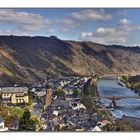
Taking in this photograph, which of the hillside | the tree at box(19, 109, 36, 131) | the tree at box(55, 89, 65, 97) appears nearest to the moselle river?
the hillside

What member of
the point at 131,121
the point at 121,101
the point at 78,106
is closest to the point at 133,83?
the point at 121,101

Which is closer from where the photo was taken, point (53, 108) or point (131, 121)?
point (131, 121)

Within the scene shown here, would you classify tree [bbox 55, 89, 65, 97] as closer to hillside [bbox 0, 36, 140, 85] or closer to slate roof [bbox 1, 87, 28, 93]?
hillside [bbox 0, 36, 140, 85]

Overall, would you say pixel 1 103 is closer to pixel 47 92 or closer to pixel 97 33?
pixel 47 92

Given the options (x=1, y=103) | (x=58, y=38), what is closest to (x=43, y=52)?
(x=58, y=38)

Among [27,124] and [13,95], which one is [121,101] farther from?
[13,95]

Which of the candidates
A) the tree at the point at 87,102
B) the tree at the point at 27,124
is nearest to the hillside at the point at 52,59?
the tree at the point at 87,102
